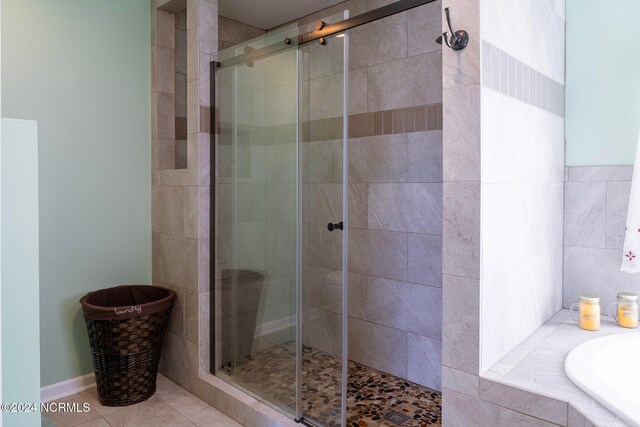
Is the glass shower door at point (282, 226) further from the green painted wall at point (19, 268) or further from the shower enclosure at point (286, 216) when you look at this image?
the green painted wall at point (19, 268)

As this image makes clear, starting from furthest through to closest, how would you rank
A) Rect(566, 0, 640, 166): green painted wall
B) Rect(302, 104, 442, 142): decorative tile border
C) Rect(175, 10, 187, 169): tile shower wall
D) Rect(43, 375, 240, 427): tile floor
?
1. Rect(175, 10, 187, 169): tile shower wall
2. Rect(302, 104, 442, 142): decorative tile border
3. Rect(43, 375, 240, 427): tile floor
4. Rect(566, 0, 640, 166): green painted wall

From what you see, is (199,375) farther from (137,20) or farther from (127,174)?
(137,20)

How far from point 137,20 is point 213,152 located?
3.47 ft

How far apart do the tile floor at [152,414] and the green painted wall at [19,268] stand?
139 cm

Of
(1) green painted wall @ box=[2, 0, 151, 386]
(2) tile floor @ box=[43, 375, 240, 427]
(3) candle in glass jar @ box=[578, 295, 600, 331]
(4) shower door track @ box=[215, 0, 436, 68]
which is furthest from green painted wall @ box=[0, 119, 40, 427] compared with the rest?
(3) candle in glass jar @ box=[578, 295, 600, 331]

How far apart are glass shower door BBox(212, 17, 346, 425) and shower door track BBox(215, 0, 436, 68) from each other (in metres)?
0.02

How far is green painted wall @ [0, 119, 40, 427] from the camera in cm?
97

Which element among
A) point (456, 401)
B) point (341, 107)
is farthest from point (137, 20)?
point (456, 401)

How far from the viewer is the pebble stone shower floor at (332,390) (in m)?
1.98

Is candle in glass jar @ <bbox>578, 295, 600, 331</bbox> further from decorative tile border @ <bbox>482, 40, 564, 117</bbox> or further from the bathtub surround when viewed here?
decorative tile border @ <bbox>482, 40, 564, 117</bbox>

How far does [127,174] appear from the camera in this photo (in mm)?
2770

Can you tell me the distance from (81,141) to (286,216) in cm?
138

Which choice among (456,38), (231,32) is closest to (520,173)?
(456,38)

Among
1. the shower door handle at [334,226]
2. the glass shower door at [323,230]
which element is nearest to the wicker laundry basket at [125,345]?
the glass shower door at [323,230]
